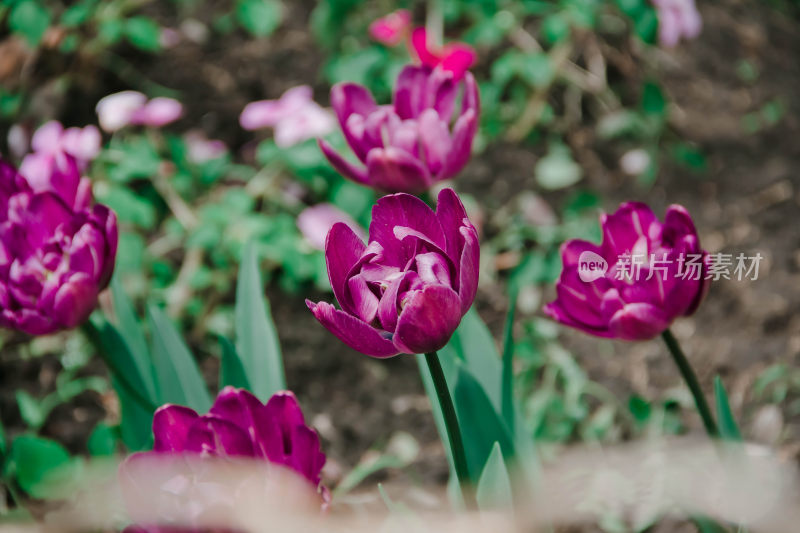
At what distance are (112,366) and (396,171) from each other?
318 mm

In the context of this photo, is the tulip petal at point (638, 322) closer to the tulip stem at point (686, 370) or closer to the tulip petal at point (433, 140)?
the tulip stem at point (686, 370)

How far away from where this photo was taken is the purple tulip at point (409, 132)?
700mm

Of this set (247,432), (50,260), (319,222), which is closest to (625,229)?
(247,432)

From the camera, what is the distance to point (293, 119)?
4.53 ft

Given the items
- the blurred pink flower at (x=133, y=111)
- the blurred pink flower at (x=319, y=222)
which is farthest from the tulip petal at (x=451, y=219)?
the blurred pink flower at (x=133, y=111)

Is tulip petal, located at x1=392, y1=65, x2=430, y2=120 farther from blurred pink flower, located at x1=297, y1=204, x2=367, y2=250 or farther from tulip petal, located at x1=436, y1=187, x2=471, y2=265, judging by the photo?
blurred pink flower, located at x1=297, y1=204, x2=367, y2=250

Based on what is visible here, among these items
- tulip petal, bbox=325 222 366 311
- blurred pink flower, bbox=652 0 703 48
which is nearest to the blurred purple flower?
tulip petal, bbox=325 222 366 311

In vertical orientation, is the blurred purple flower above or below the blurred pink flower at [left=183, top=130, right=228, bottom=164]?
above

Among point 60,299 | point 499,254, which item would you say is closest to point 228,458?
point 60,299

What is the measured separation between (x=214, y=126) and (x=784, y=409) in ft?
4.02

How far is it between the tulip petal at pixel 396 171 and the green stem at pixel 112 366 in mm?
287

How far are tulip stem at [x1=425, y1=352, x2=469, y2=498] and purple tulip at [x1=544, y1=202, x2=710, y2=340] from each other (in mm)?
133

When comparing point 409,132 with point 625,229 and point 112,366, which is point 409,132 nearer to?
point 625,229
